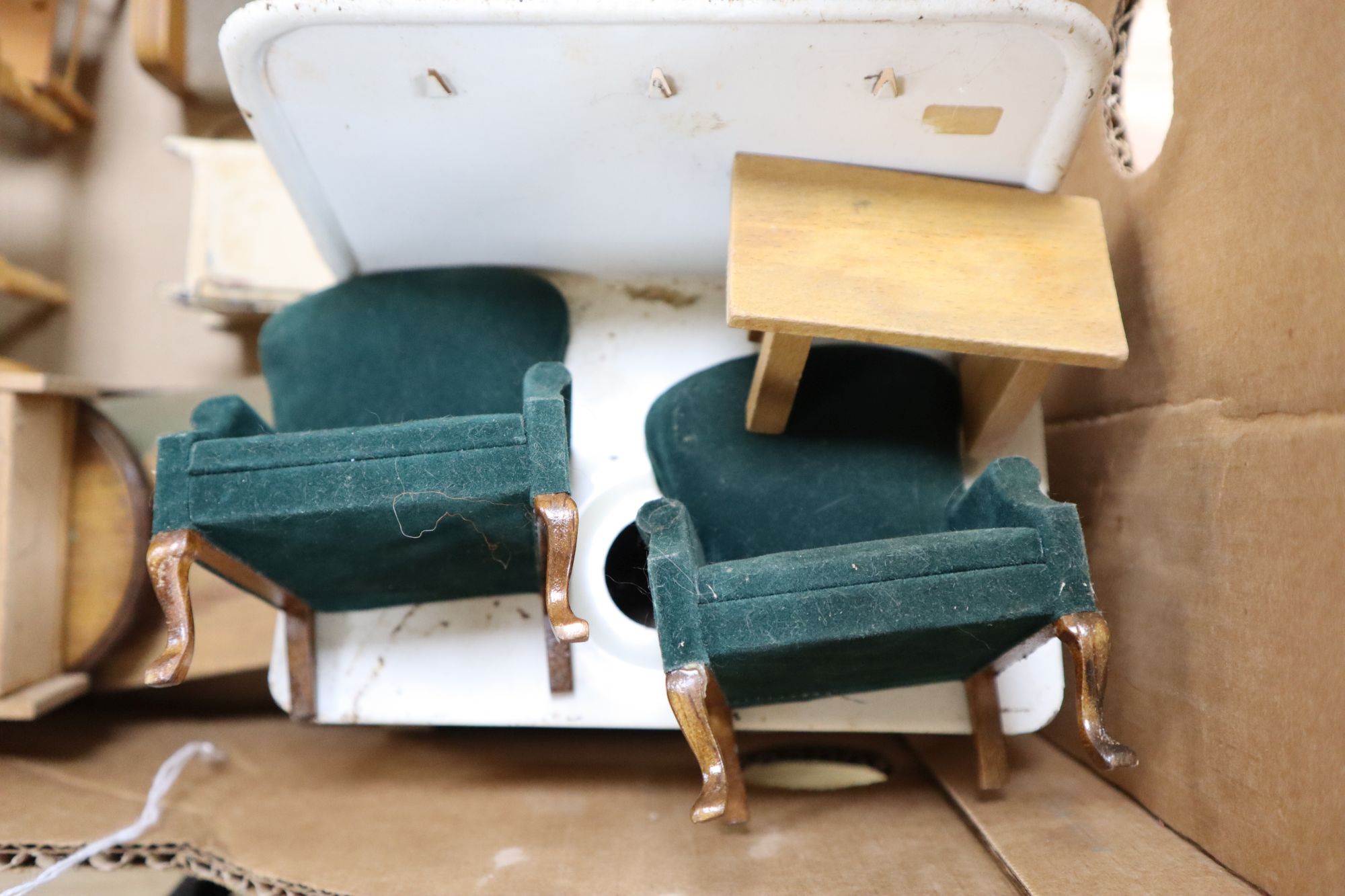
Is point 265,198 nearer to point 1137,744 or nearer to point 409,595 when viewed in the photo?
point 409,595

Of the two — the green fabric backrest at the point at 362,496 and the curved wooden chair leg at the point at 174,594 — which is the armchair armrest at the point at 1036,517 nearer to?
the green fabric backrest at the point at 362,496

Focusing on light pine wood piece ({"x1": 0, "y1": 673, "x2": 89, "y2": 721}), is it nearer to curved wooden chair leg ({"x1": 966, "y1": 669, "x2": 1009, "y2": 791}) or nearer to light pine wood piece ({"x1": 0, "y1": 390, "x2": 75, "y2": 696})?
→ light pine wood piece ({"x1": 0, "y1": 390, "x2": 75, "y2": 696})

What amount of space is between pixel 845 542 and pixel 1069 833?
0.51m

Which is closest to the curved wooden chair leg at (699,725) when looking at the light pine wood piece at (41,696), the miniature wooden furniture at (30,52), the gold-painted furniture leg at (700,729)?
the gold-painted furniture leg at (700,729)

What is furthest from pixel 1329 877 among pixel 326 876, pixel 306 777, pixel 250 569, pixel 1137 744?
pixel 306 777

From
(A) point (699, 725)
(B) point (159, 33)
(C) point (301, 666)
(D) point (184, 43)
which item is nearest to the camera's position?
(A) point (699, 725)

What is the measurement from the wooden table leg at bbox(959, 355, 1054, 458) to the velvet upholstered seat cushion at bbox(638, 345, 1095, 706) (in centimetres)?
4

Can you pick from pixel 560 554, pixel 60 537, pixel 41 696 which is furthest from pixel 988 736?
pixel 60 537

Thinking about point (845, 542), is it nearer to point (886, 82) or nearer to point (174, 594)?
point (886, 82)

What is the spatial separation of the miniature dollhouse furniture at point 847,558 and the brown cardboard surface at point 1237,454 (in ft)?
0.65

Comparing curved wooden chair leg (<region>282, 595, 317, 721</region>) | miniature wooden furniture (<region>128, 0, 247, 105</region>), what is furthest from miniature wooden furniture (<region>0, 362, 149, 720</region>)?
miniature wooden furniture (<region>128, 0, 247, 105</region>)

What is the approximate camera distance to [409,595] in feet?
4.88

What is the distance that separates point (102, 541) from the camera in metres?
1.76

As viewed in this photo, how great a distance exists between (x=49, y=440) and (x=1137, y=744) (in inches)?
76.9
